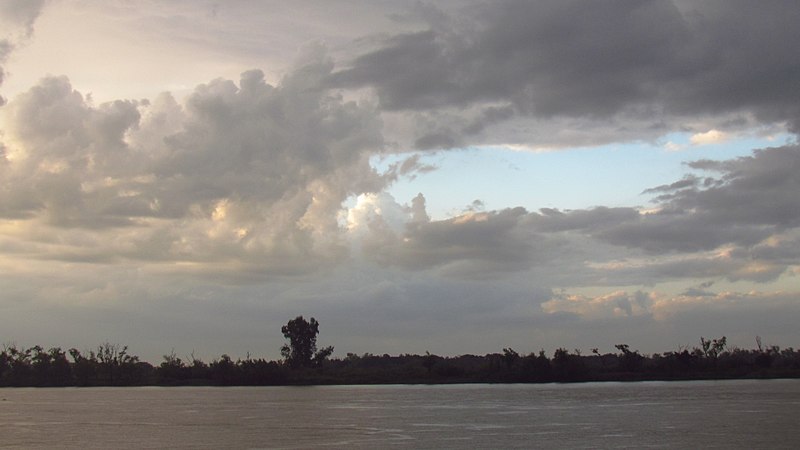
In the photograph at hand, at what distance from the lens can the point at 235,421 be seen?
6744cm

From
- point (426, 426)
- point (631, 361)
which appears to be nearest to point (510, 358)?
point (631, 361)

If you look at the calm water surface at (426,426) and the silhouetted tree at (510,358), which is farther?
the silhouetted tree at (510,358)

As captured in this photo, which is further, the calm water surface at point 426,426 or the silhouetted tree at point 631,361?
the silhouetted tree at point 631,361

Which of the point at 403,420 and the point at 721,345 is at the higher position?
the point at 721,345

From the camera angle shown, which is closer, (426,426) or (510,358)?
(426,426)

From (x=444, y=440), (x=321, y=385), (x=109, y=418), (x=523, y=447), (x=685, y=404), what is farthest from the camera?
(x=321, y=385)

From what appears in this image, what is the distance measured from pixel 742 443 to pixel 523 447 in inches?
440

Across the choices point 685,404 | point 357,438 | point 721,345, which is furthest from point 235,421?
point 721,345

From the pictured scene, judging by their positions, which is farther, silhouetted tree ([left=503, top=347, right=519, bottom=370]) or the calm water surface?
silhouetted tree ([left=503, top=347, right=519, bottom=370])

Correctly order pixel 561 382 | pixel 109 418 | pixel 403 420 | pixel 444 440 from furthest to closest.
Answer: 1. pixel 561 382
2. pixel 109 418
3. pixel 403 420
4. pixel 444 440

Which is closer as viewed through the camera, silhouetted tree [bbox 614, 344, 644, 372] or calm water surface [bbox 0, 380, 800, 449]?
A: calm water surface [bbox 0, 380, 800, 449]

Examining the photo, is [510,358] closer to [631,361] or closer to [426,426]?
[631,361]

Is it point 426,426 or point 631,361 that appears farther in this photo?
point 631,361

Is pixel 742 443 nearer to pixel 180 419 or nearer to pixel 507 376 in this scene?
pixel 180 419
